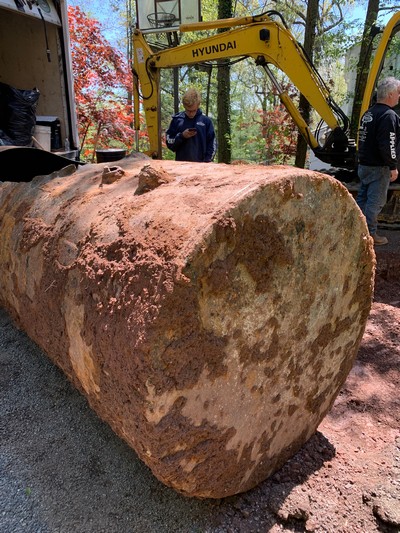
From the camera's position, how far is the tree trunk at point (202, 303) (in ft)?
3.83

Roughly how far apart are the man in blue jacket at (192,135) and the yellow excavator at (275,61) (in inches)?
33.2

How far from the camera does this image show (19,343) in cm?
279

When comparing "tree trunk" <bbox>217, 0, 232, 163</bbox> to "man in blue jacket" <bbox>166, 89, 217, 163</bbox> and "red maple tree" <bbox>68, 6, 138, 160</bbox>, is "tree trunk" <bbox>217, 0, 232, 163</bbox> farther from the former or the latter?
"man in blue jacket" <bbox>166, 89, 217, 163</bbox>

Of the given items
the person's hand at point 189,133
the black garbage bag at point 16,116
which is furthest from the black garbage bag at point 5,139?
the person's hand at point 189,133

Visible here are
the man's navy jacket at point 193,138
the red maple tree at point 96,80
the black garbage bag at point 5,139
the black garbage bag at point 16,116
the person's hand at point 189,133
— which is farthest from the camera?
the red maple tree at point 96,80

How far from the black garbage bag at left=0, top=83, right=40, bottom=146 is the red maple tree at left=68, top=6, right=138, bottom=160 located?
4934 mm

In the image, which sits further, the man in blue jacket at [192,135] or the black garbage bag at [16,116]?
the man in blue jacket at [192,135]

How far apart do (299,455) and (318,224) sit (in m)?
1.10

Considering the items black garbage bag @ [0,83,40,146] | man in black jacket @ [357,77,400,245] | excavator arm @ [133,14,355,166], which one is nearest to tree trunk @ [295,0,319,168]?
excavator arm @ [133,14,355,166]

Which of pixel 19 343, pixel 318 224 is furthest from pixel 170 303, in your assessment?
pixel 19 343

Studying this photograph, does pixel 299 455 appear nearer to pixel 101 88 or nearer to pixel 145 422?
pixel 145 422

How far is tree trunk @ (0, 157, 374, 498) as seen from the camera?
117 cm

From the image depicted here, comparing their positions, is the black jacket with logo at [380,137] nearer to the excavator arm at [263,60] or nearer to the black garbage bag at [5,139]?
the excavator arm at [263,60]

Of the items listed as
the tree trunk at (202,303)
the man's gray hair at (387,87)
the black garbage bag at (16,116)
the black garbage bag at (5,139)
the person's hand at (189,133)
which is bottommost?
the tree trunk at (202,303)
